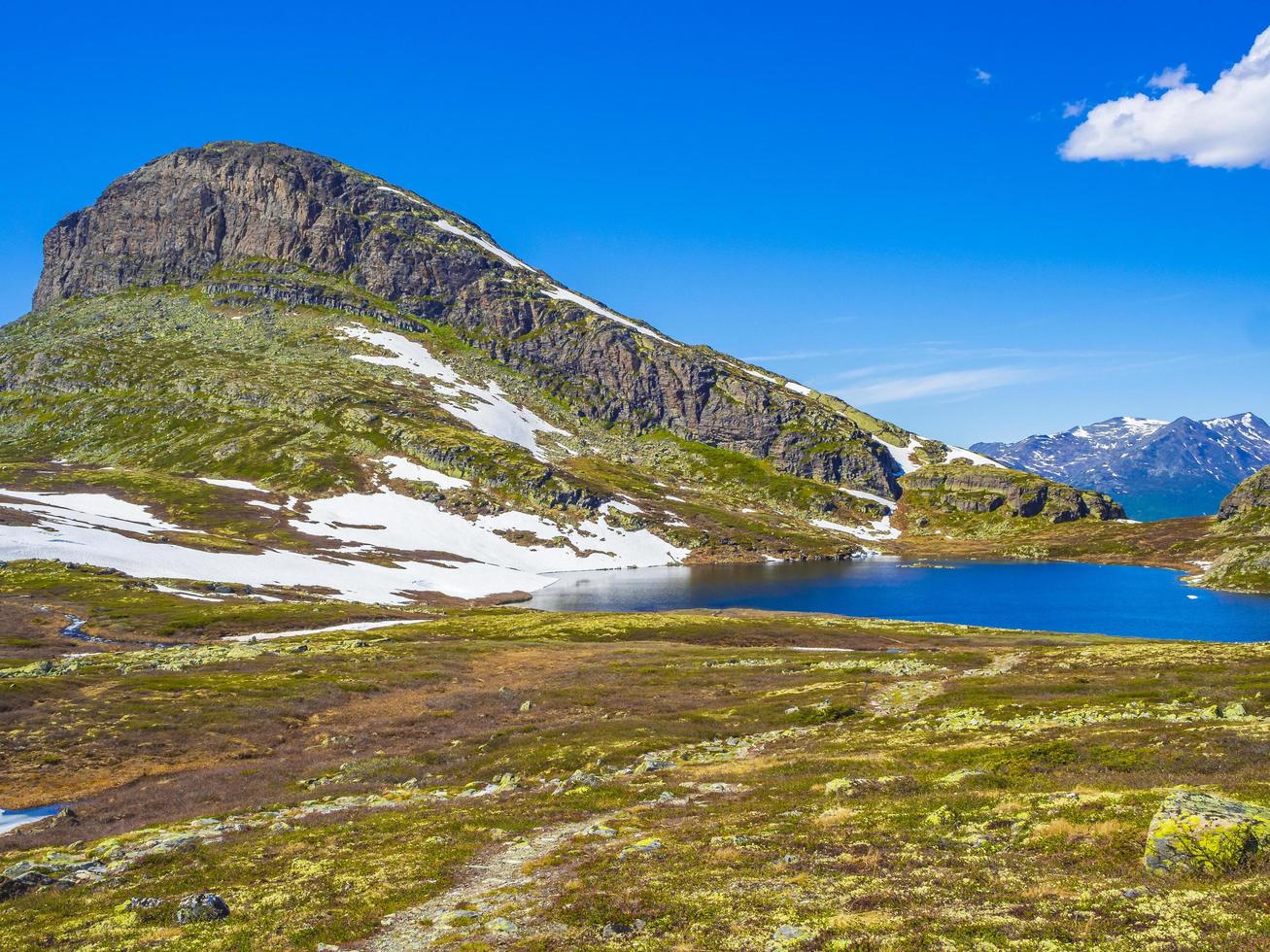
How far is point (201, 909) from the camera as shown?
19.4 metres

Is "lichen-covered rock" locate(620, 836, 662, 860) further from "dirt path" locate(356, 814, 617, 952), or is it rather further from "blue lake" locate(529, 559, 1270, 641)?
"blue lake" locate(529, 559, 1270, 641)

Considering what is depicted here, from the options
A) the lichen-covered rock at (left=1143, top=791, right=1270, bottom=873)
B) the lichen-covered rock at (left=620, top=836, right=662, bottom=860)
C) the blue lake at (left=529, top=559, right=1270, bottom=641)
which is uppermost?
the lichen-covered rock at (left=1143, top=791, right=1270, bottom=873)

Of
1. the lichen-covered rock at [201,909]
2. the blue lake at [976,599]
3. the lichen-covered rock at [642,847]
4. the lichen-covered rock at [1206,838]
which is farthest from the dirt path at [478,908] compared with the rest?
the blue lake at [976,599]

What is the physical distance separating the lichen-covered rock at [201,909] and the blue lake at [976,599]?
12579cm

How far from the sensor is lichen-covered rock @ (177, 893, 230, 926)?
62.8 ft

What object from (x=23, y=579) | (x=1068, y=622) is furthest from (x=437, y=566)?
(x=1068, y=622)

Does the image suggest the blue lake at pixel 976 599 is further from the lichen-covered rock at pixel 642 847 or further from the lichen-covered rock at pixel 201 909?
the lichen-covered rock at pixel 201 909

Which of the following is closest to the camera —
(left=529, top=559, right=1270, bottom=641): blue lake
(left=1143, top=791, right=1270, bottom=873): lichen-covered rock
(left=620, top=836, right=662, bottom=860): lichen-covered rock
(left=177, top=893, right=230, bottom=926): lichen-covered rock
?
(left=1143, top=791, right=1270, bottom=873): lichen-covered rock

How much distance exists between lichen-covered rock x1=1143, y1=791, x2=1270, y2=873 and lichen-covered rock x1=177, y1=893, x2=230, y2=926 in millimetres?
23388

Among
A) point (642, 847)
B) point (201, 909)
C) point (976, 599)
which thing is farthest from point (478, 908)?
point (976, 599)

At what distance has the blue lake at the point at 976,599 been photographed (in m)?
127

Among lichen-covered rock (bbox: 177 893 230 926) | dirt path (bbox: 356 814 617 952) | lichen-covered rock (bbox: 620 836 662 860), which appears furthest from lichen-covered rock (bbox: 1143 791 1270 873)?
lichen-covered rock (bbox: 177 893 230 926)

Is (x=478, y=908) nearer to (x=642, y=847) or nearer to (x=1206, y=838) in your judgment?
(x=642, y=847)

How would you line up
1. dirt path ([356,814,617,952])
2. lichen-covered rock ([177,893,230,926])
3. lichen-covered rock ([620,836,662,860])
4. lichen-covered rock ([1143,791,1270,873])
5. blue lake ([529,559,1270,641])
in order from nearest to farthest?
1. lichen-covered rock ([1143,791,1270,873])
2. dirt path ([356,814,617,952])
3. lichen-covered rock ([177,893,230,926])
4. lichen-covered rock ([620,836,662,860])
5. blue lake ([529,559,1270,641])
